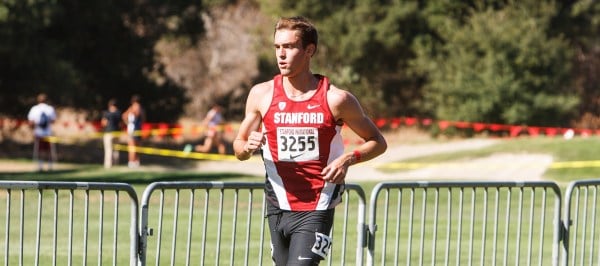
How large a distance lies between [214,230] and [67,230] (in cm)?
182

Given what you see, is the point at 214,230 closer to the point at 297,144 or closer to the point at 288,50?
the point at 297,144

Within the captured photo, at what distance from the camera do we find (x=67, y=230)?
1514 cm

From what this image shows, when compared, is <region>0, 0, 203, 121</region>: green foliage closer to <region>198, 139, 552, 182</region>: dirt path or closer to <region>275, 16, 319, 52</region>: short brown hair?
<region>198, 139, 552, 182</region>: dirt path

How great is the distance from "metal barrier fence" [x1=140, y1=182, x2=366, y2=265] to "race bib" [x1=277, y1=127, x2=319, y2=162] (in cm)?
126

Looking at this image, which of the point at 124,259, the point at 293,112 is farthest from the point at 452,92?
the point at 293,112

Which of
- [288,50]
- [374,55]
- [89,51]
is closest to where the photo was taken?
[288,50]

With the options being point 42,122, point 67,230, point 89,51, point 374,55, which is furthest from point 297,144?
point 374,55

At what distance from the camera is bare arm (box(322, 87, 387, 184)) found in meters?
7.69

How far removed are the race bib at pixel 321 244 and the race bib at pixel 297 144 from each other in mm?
457

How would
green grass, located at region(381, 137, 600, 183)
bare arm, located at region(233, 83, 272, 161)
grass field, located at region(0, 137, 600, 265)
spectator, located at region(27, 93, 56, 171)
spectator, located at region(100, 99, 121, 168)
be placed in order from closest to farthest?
bare arm, located at region(233, 83, 272, 161), grass field, located at region(0, 137, 600, 265), green grass, located at region(381, 137, 600, 183), spectator, located at region(27, 93, 56, 171), spectator, located at region(100, 99, 121, 168)

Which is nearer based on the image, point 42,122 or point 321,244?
point 321,244

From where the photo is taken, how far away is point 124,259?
13.1 metres

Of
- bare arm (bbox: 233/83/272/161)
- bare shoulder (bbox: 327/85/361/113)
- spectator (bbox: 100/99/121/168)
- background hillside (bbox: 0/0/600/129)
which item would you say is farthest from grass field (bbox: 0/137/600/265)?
background hillside (bbox: 0/0/600/129)

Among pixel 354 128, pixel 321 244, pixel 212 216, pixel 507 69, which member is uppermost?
pixel 507 69
